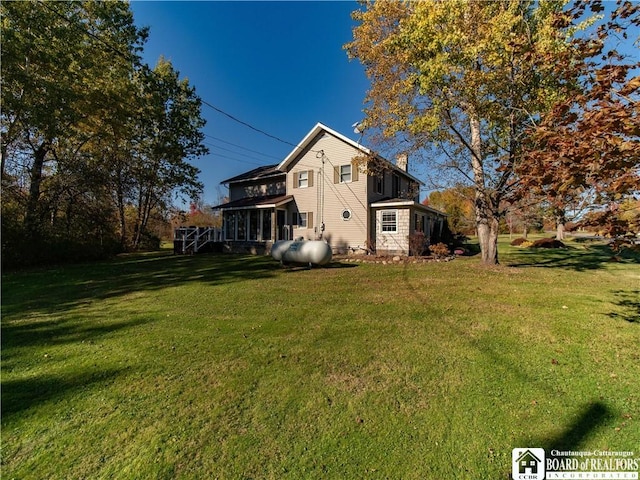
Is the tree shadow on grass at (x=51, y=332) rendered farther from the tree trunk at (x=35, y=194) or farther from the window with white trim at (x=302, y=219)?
Result: the window with white trim at (x=302, y=219)

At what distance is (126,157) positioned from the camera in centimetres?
1905

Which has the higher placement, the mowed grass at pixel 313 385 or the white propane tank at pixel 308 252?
the white propane tank at pixel 308 252

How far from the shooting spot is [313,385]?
3342 mm

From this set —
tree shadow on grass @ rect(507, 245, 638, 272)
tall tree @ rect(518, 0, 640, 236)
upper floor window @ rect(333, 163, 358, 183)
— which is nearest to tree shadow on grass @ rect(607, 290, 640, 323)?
tall tree @ rect(518, 0, 640, 236)

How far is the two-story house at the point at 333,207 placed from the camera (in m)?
16.5

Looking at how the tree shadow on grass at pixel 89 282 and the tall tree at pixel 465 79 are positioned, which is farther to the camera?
the tall tree at pixel 465 79

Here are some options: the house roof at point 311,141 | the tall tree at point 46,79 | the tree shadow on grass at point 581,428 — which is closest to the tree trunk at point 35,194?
the tall tree at point 46,79

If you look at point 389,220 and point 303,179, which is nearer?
point 389,220

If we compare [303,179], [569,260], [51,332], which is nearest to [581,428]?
[51,332]

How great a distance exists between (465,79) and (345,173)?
28.8 feet
